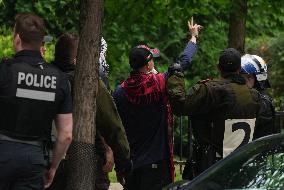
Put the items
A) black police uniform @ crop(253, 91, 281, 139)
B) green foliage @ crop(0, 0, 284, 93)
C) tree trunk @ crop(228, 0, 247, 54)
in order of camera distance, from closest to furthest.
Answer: black police uniform @ crop(253, 91, 281, 139)
tree trunk @ crop(228, 0, 247, 54)
green foliage @ crop(0, 0, 284, 93)

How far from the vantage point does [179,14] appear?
11.9m

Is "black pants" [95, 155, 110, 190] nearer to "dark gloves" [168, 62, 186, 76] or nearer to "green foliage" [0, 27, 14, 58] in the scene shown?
"dark gloves" [168, 62, 186, 76]

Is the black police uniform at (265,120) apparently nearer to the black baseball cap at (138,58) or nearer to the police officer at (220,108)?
the police officer at (220,108)

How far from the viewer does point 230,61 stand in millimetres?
6574

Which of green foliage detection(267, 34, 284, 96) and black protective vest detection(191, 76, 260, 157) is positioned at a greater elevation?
green foliage detection(267, 34, 284, 96)

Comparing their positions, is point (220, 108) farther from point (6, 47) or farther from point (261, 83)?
point (6, 47)

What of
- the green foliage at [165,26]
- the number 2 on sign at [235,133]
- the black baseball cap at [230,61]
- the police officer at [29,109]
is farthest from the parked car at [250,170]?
the green foliage at [165,26]

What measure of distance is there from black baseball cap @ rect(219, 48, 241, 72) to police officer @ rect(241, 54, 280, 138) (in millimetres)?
409

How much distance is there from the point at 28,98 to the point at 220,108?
193 centimetres

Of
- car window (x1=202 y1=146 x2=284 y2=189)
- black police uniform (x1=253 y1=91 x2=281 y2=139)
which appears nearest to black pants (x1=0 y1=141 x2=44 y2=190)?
car window (x1=202 y1=146 x2=284 y2=189)

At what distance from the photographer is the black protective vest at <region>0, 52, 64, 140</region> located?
5.05 m

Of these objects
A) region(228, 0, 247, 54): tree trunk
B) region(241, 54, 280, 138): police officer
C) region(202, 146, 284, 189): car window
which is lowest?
region(202, 146, 284, 189): car window

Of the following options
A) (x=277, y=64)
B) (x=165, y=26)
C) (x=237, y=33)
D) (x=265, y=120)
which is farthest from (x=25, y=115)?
(x=277, y=64)

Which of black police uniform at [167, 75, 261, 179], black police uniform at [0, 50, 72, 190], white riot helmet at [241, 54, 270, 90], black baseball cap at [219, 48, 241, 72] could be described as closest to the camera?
black police uniform at [0, 50, 72, 190]
